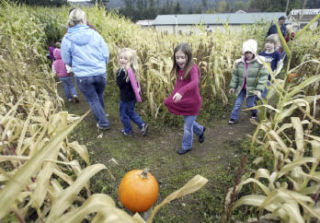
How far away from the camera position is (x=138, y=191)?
1.39 m

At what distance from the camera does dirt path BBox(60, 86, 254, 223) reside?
173 cm

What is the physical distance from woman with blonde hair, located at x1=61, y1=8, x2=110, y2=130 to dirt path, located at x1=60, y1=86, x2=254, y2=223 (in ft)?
1.96

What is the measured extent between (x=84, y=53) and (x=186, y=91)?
1.41 meters

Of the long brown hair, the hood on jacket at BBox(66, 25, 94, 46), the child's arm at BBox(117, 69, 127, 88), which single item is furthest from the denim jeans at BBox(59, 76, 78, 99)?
the long brown hair

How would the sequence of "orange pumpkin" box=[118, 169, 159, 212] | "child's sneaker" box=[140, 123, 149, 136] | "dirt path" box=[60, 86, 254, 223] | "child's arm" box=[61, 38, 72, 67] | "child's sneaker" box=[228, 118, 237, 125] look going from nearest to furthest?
"orange pumpkin" box=[118, 169, 159, 212] < "dirt path" box=[60, 86, 254, 223] < "child's arm" box=[61, 38, 72, 67] < "child's sneaker" box=[140, 123, 149, 136] < "child's sneaker" box=[228, 118, 237, 125]

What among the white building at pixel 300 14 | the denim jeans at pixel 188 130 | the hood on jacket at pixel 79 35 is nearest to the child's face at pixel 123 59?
the hood on jacket at pixel 79 35

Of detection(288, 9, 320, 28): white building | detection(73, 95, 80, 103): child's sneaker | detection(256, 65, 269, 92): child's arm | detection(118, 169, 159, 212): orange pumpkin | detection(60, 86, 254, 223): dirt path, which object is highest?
detection(288, 9, 320, 28): white building

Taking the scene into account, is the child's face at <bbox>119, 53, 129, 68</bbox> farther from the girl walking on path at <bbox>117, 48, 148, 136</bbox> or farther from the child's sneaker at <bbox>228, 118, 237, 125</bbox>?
the child's sneaker at <bbox>228, 118, 237, 125</bbox>

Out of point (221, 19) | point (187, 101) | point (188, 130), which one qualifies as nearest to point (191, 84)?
point (187, 101)

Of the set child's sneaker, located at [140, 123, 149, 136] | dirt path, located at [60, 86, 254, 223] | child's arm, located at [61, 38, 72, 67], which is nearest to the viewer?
dirt path, located at [60, 86, 254, 223]

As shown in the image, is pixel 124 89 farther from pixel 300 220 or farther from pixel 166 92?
pixel 300 220

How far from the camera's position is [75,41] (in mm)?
2461

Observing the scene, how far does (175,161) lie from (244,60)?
172 cm

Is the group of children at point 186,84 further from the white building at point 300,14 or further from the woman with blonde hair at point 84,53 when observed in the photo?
A: the white building at point 300,14
